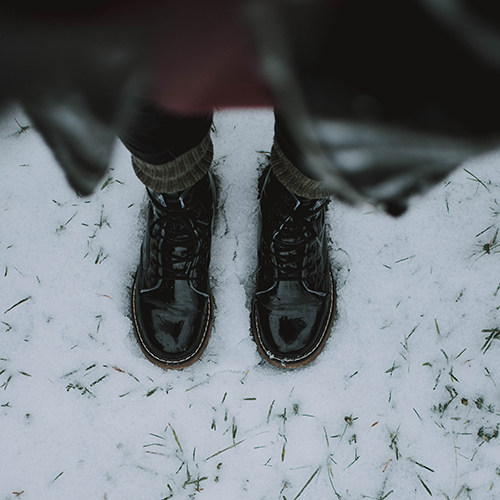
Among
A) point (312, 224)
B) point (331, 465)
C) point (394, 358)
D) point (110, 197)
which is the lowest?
point (331, 465)

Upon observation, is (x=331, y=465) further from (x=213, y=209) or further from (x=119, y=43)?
(x=119, y=43)

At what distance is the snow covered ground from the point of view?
1.00 meters

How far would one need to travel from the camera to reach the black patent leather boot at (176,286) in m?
0.90

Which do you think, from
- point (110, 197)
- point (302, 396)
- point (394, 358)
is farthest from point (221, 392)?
point (110, 197)

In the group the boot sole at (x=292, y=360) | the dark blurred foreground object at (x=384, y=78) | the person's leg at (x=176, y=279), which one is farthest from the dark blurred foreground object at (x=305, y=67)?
the boot sole at (x=292, y=360)

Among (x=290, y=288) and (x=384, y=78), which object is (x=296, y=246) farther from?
(x=384, y=78)

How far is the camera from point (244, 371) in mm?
1031

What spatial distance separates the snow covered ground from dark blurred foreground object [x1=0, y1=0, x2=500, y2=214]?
750 millimetres

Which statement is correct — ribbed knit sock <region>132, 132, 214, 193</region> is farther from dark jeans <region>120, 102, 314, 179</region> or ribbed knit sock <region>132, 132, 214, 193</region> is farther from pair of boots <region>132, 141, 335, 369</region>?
pair of boots <region>132, 141, 335, 369</region>

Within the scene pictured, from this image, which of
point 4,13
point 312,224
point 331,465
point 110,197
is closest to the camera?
point 4,13

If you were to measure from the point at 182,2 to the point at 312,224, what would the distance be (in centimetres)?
61

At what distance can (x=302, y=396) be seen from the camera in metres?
1.02

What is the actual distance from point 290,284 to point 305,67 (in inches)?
25.9

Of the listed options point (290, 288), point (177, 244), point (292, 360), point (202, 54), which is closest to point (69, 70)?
point (202, 54)
